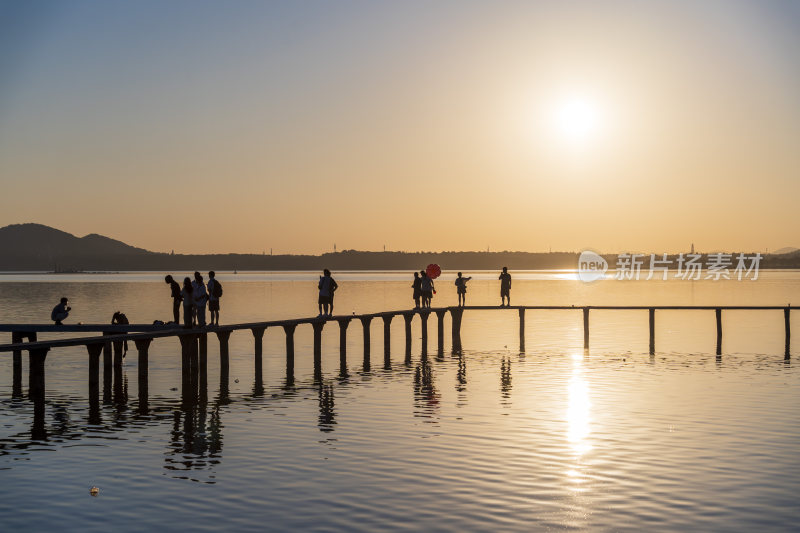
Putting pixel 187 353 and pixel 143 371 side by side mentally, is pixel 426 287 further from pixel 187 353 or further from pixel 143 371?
pixel 143 371

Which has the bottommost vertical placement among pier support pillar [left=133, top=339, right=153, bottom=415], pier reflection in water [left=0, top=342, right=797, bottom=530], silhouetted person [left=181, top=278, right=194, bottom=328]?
pier reflection in water [left=0, top=342, right=797, bottom=530]

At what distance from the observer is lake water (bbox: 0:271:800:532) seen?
14.6 metres

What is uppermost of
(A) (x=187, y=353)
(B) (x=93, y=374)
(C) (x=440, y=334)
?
(A) (x=187, y=353)

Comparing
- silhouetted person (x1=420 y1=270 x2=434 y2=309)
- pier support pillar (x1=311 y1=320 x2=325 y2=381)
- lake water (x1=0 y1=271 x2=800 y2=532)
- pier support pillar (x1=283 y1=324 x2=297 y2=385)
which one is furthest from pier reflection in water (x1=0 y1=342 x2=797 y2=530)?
silhouetted person (x1=420 y1=270 x2=434 y2=309)

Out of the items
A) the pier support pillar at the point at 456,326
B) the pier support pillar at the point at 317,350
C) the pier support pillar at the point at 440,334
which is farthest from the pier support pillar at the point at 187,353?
the pier support pillar at the point at 456,326

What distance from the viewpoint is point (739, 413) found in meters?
25.0

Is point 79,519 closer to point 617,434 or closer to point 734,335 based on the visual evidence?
point 617,434

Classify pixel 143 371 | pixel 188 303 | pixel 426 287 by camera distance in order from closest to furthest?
pixel 143 371
pixel 188 303
pixel 426 287

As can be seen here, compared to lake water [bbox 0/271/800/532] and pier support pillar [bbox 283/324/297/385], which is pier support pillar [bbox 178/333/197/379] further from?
pier support pillar [bbox 283/324/297/385]

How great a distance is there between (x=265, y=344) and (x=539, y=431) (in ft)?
101

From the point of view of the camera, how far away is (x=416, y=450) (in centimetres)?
1978

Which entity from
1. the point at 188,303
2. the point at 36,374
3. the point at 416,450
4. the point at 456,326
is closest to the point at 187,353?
the point at 188,303

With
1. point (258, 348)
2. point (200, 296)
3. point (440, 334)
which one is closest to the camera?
point (200, 296)

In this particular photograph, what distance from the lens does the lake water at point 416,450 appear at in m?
14.6
